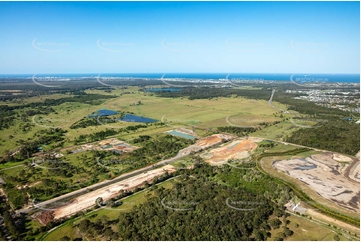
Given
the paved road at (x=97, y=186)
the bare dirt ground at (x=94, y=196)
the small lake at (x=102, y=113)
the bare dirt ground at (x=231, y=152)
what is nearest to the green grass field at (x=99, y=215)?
the bare dirt ground at (x=94, y=196)

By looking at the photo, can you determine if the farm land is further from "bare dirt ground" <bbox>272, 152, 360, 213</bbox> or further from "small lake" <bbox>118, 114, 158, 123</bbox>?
"small lake" <bbox>118, 114, 158, 123</bbox>

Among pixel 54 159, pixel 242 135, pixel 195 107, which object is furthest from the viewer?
pixel 195 107

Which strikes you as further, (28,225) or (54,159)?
(54,159)

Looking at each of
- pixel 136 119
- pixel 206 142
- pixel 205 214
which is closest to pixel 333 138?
pixel 206 142

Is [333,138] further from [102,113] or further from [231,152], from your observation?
[102,113]

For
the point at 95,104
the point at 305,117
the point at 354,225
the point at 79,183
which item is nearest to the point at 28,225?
the point at 79,183

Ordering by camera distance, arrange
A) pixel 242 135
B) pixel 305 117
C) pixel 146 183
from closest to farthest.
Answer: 1. pixel 146 183
2. pixel 242 135
3. pixel 305 117

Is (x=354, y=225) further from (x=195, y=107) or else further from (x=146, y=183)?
(x=195, y=107)
